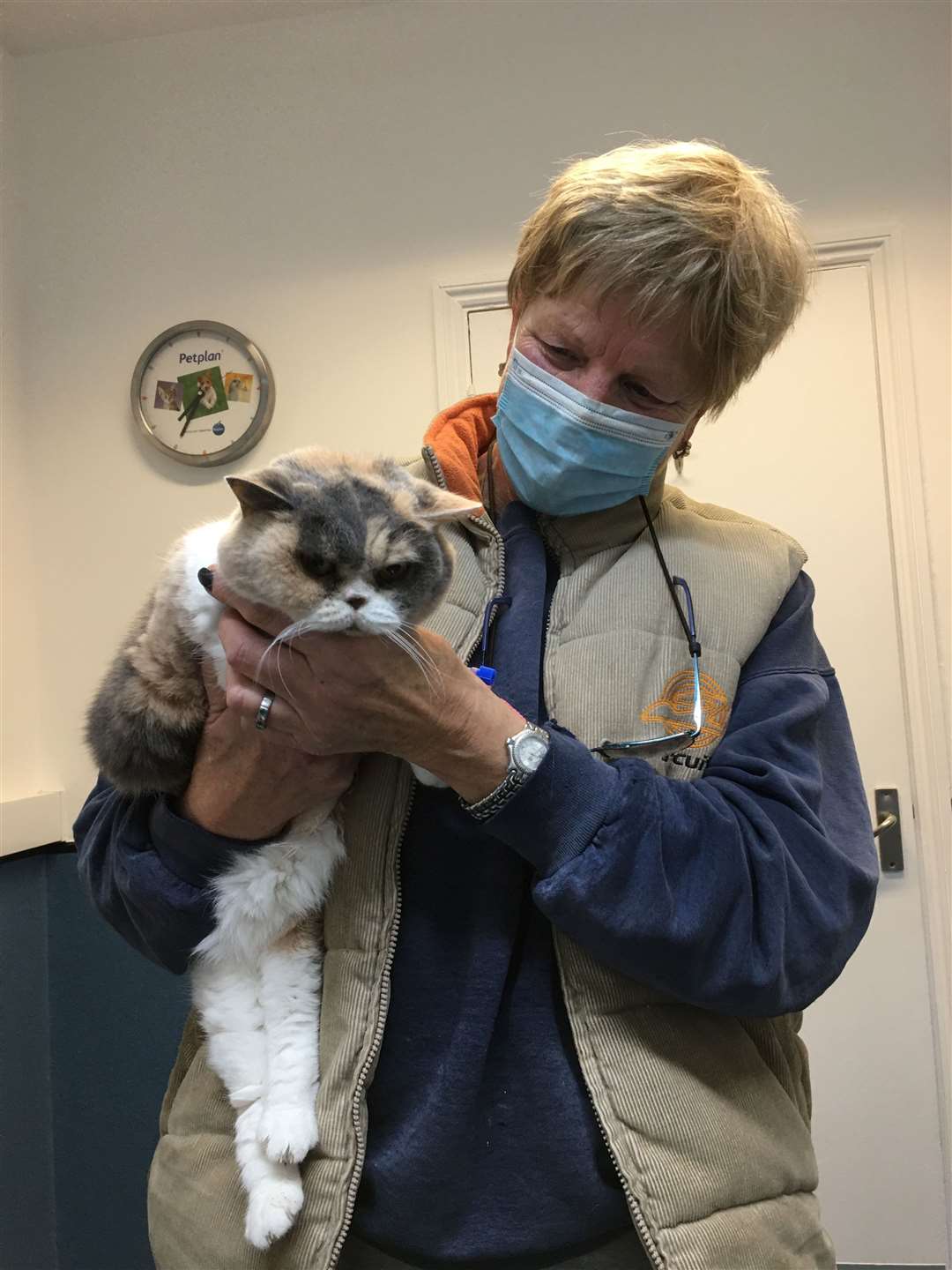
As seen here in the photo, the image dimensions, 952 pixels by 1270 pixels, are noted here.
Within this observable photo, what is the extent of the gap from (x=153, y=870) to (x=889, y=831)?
2237mm

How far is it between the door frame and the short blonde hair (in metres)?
1.58

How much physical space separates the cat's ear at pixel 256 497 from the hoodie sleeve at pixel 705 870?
42 cm

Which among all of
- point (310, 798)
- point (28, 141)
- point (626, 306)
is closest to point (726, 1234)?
point (310, 798)

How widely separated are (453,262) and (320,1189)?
→ 2.59 m

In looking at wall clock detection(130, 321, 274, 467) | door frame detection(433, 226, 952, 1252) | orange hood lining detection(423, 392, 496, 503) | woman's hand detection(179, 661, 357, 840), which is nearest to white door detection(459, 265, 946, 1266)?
door frame detection(433, 226, 952, 1252)

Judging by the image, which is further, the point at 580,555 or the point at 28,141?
the point at 28,141

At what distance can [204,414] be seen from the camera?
290cm

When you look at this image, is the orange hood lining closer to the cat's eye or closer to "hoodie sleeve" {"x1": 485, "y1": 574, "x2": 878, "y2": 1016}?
the cat's eye

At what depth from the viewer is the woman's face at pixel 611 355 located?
3.66ft

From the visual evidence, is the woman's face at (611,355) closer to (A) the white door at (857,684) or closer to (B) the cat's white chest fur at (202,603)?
(B) the cat's white chest fur at (202,603)

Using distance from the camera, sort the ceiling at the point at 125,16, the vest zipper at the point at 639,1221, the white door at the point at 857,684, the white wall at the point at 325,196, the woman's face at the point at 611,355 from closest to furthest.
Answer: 1. the vest zipper at the point at 639,1221
2. the woman's face at the point at 611,355
3. the white door at the point at 857,684
4. the white wall at the point at 325,196
5. the ceiling at the point at 125,16

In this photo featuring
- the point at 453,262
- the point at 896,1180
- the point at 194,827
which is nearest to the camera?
the point at 194,827

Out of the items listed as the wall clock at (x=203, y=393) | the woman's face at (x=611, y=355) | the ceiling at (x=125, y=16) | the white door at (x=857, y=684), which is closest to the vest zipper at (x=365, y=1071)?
the woman's face at (x=611, y=355)

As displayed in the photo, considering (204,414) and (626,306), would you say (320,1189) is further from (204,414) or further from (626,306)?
(204,414)
